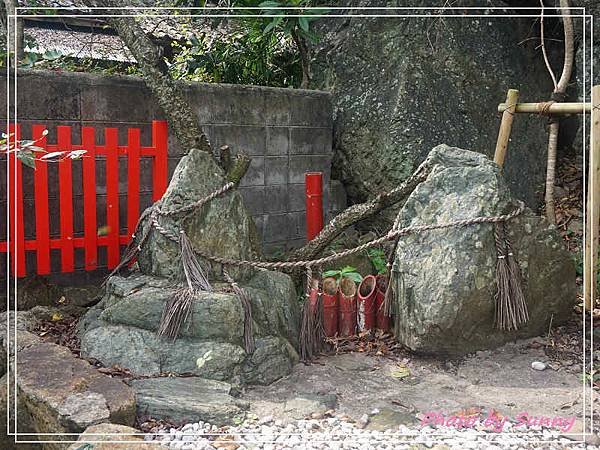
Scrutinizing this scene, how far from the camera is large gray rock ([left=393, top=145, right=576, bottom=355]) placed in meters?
3.87

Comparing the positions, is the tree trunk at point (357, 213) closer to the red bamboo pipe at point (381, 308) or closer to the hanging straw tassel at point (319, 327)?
the red bamboo pipe at point (381, 308)

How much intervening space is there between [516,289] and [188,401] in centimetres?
202

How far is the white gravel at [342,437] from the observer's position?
2855 millimetres

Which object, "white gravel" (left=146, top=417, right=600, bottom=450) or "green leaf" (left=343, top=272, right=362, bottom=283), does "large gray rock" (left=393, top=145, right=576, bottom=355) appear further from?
"white gravel" (left=146, top=417, right=600, bottom=450)

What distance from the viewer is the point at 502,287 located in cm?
389

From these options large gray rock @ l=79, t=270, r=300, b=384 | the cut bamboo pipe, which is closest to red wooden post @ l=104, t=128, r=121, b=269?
large gray rock @ l=79, t=270, r=300, b=384

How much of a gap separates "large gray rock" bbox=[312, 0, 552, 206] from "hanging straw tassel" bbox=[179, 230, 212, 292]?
2.61m

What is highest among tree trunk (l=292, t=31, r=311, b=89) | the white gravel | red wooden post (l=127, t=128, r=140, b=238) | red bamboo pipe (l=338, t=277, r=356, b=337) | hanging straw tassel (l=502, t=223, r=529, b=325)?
tree trunk (l=292, t=31, r=311, b=89)

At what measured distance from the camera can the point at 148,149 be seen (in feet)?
15.3

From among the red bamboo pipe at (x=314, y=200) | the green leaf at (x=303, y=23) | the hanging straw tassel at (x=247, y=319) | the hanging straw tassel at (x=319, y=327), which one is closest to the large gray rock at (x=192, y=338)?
the hanging straw tassel at (x=247, y=319)

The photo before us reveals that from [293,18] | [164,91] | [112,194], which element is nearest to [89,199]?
[112,194]

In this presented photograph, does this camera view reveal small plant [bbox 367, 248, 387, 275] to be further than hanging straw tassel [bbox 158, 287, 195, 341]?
Yes

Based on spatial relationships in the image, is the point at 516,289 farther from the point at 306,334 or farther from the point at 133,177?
the point at 133,177

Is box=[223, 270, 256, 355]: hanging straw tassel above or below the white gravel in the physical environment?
above
